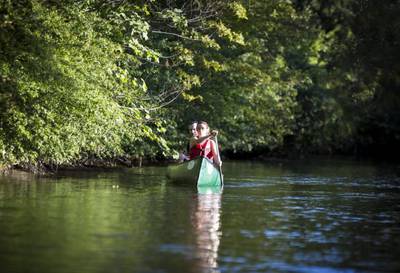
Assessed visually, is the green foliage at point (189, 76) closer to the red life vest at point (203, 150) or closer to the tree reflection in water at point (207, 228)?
the red life vest at point (203, 150)

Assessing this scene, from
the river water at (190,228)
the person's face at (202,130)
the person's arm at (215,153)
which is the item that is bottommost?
the river water at (190,228)

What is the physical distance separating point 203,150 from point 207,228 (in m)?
9.96

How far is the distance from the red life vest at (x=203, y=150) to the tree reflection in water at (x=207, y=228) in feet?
9.67

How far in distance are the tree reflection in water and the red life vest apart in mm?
2948

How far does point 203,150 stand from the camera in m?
22.7

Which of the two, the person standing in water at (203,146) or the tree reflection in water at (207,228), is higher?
the person standing in water at (203,146)

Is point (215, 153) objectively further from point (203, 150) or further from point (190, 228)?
point (190, 228)

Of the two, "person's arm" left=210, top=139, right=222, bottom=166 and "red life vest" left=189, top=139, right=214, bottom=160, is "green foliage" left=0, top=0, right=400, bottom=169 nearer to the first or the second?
"red life vest" left=189, top=139, right=214, bottom=160

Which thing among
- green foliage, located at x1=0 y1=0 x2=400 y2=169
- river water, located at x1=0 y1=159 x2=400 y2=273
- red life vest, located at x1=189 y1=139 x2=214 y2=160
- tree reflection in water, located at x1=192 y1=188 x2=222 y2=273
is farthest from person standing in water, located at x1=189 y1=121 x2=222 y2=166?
tree reflection in water, located at x1=192 y1=188 x2=222 y2=273

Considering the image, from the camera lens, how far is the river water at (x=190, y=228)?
9.76m

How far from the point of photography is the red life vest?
22.7m

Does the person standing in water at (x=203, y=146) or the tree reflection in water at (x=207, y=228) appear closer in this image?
the tree reflection in water at (x=207, y=228)

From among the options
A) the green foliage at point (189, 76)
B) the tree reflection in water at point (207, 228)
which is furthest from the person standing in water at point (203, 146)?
the tree reflection in water at point (207, 228)

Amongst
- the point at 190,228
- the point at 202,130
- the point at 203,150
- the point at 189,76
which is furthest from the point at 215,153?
the point at 190,228
